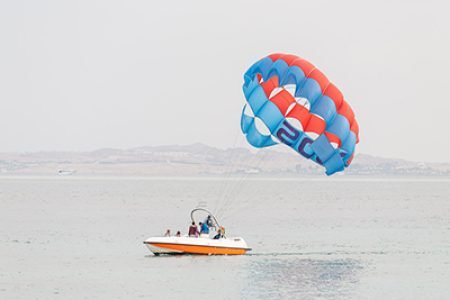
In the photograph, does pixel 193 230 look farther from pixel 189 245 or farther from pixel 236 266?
pixel 236 266

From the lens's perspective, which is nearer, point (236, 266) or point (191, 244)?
point (236, 266)

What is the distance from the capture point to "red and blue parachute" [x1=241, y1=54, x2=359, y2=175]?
146 ft

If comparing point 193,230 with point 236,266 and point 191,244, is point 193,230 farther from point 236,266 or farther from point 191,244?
point 236,266

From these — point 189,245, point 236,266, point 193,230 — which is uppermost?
point 193,230

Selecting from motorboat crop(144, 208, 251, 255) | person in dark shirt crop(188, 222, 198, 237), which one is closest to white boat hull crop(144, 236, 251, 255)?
motorboat crop(144, 208, 251, 255)

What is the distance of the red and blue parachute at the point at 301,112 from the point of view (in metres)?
44.6

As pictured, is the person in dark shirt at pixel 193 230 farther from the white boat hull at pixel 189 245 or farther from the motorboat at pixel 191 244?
the white boat hull at pixel 189 245

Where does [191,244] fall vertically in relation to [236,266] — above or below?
above

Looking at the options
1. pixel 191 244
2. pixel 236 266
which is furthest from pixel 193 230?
pixel 236 266

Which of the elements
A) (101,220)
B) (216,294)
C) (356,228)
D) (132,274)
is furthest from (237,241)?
(101,220)

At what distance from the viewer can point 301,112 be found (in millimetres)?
45281

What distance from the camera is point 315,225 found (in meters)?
87.5

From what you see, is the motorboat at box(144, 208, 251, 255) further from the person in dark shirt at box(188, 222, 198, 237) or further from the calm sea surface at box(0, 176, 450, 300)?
the calm sea surface at box(0, 176, 450, 300)

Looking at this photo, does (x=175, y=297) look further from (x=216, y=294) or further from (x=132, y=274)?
(x=132, y=274)
